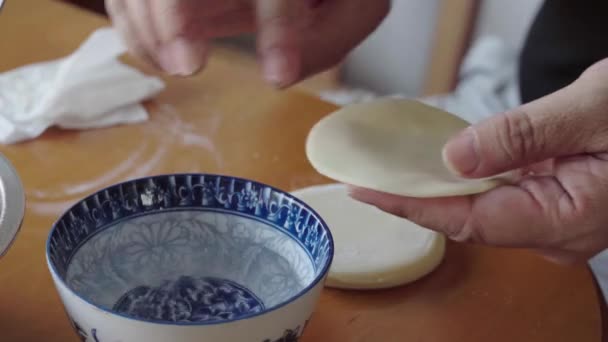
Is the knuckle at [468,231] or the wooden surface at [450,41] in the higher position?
the knuckle at [468,231]

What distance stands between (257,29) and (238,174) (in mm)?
132

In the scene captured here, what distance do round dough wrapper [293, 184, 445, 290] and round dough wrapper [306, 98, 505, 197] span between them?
67 mm

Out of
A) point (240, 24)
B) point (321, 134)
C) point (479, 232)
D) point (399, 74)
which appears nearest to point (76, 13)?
point (240, 24)

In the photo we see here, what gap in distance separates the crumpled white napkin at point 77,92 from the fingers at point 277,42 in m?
0.21

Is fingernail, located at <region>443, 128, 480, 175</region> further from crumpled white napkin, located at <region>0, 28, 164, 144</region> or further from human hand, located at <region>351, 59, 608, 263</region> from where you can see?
crumpled white napkin, located at <region>0, 28, 164, 144</region>

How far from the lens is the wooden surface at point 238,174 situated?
0.50 meters

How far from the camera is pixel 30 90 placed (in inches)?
30.0

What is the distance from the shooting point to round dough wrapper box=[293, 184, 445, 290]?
1.74 feet

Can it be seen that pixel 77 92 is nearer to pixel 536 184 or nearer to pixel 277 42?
pixel 277 42

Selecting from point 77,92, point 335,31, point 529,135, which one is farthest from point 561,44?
point 77,92

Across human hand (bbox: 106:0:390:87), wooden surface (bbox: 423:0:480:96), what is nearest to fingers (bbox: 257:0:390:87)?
human hand (bbox: 106:0:390:87)

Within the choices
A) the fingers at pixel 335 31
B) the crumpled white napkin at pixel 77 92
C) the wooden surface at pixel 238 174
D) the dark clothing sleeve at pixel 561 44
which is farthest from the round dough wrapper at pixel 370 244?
the dark clothing sleeve at pixel 561 44

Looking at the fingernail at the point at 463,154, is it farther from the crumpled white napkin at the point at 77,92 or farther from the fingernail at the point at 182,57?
the crumpled white napkin at the point at 77,92

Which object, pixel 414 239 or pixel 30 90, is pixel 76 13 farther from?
pixel 414 239
